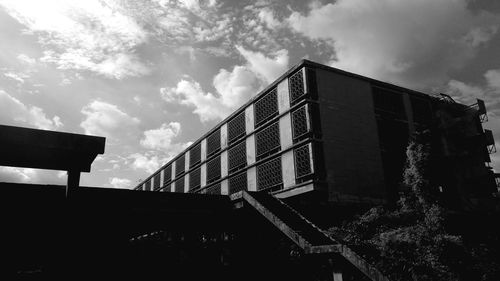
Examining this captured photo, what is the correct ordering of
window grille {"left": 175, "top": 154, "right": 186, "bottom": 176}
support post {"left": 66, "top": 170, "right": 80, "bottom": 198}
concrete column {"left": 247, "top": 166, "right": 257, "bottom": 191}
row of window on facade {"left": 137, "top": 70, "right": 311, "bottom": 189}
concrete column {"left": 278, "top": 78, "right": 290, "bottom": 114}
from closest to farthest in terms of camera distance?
support post {"left": 66, "top": 170, "right": 80, "bottom": 198} < row of window on facade {"left": 137, "top": 70, "right": 311, "bottom": 189} < concrete column {"left": 278, "top": 78, "right": 290, "bottom": 114} < concrete column {"left": 247, "top": 166, "right": 257, "bottom": 191} < window grille {"left": 175, "top": 154, "right": 186, "bottom": 176}

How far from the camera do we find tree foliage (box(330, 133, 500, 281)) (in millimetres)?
12995

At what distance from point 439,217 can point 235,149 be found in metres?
16.7

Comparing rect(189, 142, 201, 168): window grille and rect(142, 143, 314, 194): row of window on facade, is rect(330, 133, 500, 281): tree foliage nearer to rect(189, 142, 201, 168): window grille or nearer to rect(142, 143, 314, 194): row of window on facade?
rect(142, 143, 314, 194): row of window on facade

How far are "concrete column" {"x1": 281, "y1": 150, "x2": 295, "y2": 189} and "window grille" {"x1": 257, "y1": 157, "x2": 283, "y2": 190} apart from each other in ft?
1.54

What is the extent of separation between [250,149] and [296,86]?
22.3 feet

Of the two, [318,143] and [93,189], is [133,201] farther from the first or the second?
[318,143]

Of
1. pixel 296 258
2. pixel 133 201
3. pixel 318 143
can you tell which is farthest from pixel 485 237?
pixel 133 201

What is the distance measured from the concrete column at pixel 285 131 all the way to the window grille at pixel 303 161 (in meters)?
1.05

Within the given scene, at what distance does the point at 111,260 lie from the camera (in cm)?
890

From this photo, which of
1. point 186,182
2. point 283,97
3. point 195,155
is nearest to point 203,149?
point 195,155

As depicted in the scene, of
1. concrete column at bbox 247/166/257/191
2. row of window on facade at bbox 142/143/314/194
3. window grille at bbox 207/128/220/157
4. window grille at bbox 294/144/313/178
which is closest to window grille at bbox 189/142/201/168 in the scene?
row of window on facade at bbox 142/143/314/194

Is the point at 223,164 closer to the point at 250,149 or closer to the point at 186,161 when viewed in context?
the point at 250,149

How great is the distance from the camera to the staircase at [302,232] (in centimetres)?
718

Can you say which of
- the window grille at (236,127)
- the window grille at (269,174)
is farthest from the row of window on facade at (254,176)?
the window grille at (236,127)
